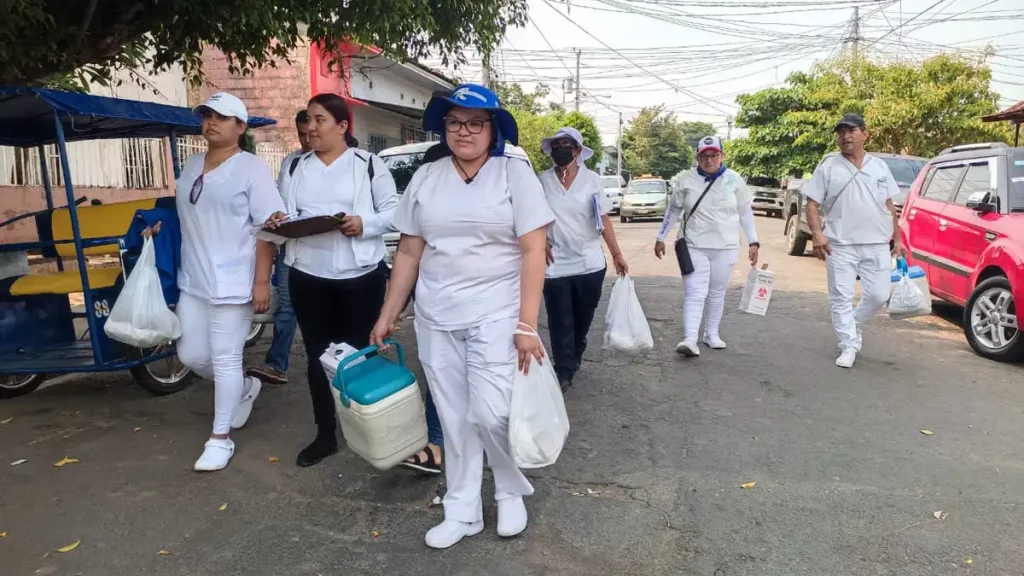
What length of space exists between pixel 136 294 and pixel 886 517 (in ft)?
12.7

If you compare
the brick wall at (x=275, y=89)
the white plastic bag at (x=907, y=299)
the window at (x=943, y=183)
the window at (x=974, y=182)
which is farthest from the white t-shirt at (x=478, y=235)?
the brick wall at (x=275, y=89)

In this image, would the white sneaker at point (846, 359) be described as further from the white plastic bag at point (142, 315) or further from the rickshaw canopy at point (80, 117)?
the rickshaw canopy at point (80, 117)

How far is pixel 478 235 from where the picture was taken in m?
2.90

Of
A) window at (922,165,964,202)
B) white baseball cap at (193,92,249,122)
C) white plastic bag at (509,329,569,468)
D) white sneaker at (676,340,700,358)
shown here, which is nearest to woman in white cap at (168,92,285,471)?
white baseball cap at (193,92,249,122)

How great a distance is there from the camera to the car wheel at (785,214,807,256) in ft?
44.4

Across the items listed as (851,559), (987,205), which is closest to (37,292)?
(851,559)

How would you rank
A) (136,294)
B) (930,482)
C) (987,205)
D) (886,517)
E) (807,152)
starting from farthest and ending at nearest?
1. (807,152)
2. (987,205)
3. (136,294)
4. (930,482)
5. (886,517)

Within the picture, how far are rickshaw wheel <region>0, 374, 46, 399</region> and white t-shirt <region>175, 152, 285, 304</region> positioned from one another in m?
2.31

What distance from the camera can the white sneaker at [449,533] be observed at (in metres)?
3.06

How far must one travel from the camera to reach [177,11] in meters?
5.12

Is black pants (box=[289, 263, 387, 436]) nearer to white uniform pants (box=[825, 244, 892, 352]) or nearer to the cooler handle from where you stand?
the cooler handle

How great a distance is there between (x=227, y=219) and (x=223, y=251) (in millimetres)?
164

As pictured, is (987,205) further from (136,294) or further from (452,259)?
(136,294)

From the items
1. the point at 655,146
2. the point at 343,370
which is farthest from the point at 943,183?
the point at 655,146
